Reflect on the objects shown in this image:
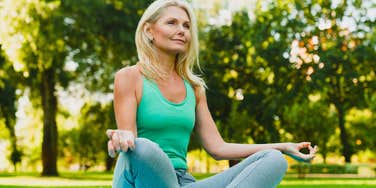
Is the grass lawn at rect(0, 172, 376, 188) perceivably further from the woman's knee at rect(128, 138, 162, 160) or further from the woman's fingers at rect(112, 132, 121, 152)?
the woman's fingers at rect(112, 132, 121, 152)

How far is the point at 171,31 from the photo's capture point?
333 centimetres

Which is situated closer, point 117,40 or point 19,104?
point 117,40

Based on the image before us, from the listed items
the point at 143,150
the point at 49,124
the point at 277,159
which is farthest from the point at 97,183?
the point at 143,150

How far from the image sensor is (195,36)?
3.45 meters

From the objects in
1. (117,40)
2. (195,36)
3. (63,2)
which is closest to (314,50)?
(117,40)

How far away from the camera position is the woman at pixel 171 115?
2.84 m

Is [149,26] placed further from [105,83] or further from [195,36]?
[105,83]

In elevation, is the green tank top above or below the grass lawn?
above

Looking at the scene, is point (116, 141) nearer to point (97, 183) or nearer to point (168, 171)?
point (168, 171)

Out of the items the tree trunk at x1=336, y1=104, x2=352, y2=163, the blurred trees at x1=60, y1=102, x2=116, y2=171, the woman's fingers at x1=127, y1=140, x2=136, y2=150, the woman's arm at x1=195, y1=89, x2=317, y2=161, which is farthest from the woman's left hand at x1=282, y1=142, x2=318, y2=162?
the tree trunk at x1=336, y1=104, x2=352, y2=163

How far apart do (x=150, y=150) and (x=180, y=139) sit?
64 cm

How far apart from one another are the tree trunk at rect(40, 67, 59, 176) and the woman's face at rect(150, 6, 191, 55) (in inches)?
1085

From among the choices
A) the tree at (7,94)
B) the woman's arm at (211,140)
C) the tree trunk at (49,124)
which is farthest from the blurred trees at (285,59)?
the woman's arm at (211,140)

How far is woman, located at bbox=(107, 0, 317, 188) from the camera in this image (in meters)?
2.84
